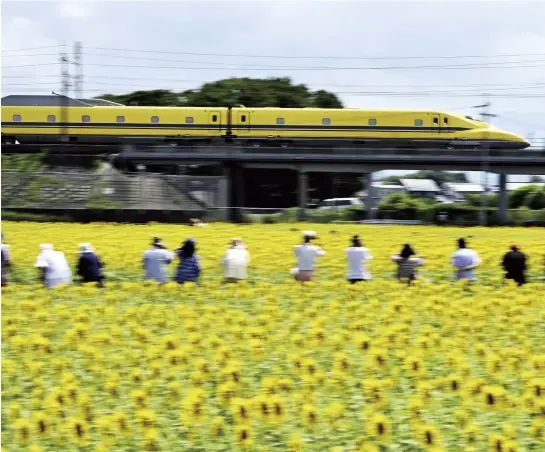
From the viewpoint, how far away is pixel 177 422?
1010 centimetres

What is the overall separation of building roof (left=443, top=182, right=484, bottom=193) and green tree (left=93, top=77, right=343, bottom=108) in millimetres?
27185

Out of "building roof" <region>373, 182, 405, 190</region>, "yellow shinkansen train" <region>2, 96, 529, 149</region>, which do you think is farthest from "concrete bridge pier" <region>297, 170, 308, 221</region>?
"building roof" <region>373, 182, 405, 190</region>

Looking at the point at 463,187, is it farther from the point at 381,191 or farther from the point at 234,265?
the point at 234,265

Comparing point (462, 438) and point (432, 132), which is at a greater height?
point (432, 132)

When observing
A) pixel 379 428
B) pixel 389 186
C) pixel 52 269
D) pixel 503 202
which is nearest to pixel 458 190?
pixel 389 186

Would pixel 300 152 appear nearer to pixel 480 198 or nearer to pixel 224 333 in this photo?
pixel 480 198

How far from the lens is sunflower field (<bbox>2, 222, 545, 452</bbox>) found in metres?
9.54

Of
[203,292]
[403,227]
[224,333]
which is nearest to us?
[224,333]

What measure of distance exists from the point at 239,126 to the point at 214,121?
1.36m

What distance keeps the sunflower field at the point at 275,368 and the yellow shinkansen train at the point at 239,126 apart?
32.3 meters

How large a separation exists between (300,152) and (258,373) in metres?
38.8

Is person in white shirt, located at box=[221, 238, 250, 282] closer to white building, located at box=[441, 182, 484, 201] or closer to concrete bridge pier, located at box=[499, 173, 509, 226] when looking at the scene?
concrete bridge pier, located at box=[499, 173, 509, 226]

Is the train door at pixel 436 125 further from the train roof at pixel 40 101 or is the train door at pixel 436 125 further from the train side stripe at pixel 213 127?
the train roof at pixel 40 101

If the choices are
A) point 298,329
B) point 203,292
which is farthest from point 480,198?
point 298,329
